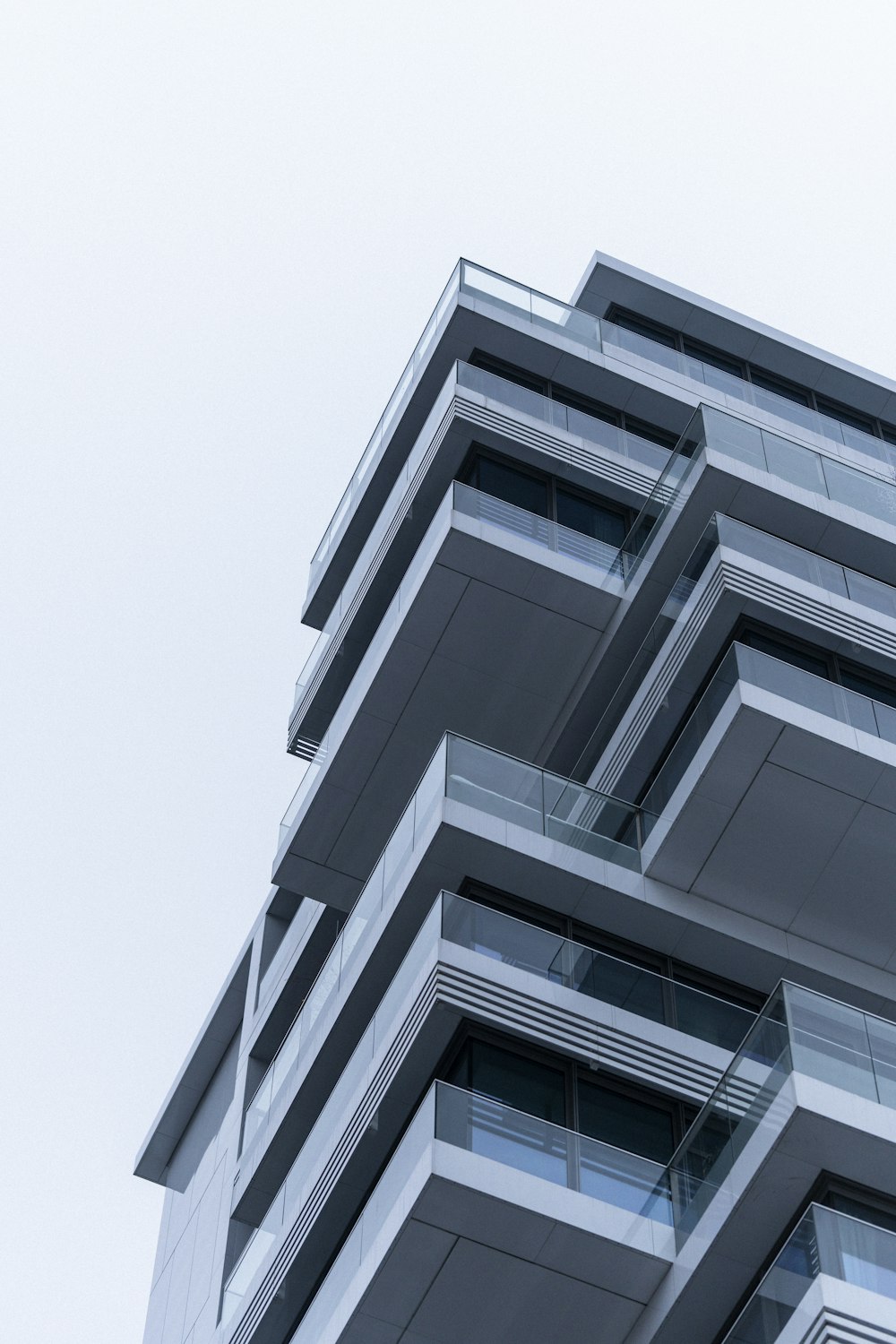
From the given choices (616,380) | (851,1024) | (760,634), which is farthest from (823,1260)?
(616,380)

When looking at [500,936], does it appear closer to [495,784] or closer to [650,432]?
[495,784]

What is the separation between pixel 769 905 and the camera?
68.8 feet

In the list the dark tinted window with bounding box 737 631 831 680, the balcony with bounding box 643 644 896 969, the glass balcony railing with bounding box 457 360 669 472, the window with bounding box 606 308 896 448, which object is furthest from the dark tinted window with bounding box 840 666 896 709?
the window with bounding box 606 308 896 448

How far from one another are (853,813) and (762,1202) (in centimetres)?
577

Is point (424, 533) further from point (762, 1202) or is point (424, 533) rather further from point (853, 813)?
point (762, 1202)

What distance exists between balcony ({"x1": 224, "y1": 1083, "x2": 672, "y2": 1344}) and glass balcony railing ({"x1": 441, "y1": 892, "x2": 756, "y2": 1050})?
6.96 feet

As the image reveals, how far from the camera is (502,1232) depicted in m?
16.8

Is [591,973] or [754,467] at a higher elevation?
[754,467]

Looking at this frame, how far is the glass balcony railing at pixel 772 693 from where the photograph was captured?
20.6 m

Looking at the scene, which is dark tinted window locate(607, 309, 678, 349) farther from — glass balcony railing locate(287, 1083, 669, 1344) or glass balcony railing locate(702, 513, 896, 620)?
glass balcony railing locate(287, 1083, 669, 1344)

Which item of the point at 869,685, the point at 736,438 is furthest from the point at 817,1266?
the point at 736,438

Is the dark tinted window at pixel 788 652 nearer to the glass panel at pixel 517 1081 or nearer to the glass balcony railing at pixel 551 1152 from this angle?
the glass panel at pixel 517 1081

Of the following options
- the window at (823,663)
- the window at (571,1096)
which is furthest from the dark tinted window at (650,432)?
the window at (571,1096)

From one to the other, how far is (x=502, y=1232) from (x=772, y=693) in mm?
6753
